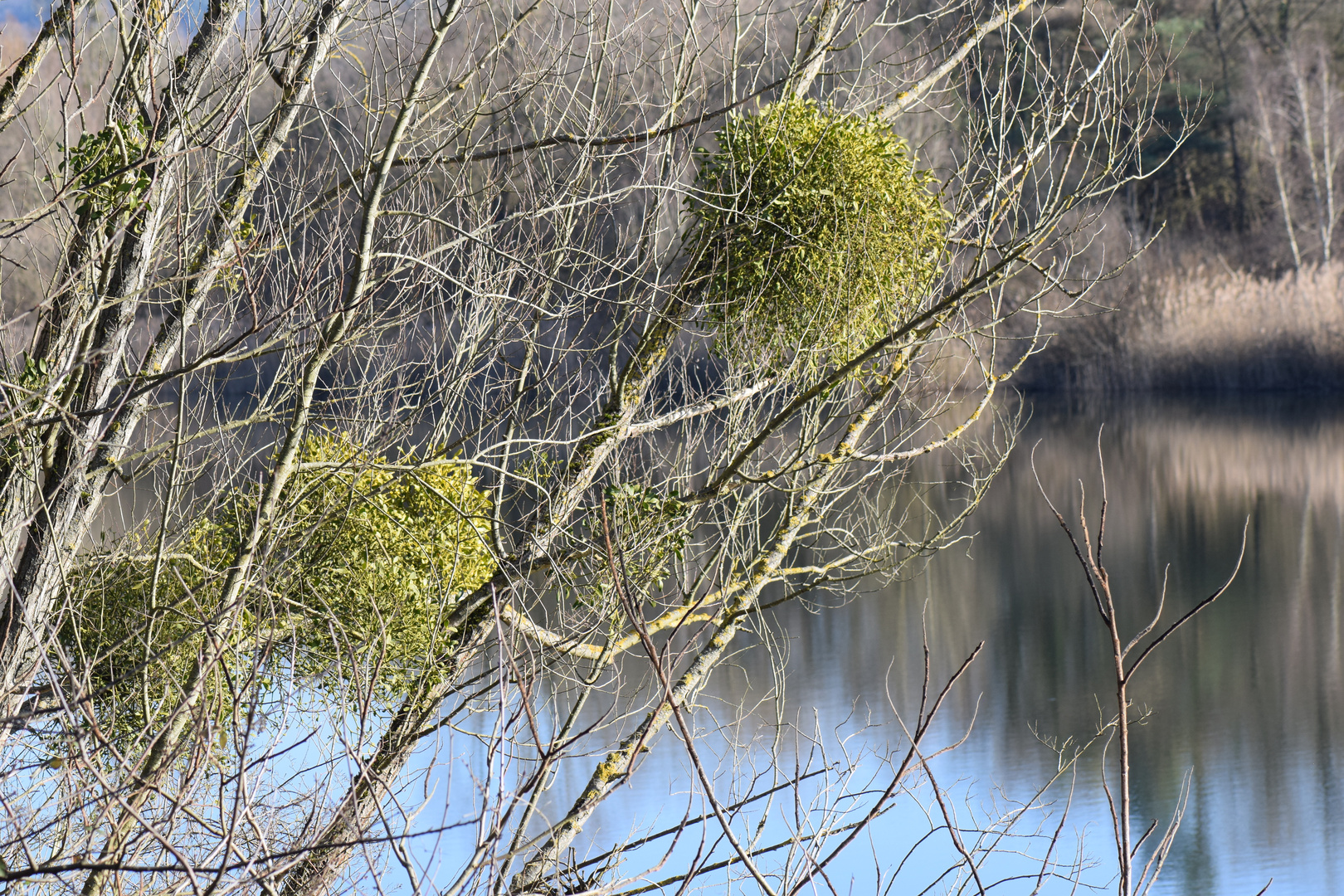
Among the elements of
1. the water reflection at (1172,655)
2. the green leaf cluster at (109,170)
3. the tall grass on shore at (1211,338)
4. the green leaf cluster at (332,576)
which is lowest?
the green leaf cluster at (332,576)

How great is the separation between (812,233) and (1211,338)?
1491cm

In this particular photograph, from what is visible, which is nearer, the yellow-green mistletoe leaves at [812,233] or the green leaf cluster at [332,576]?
the yellow-green mistletoe leaves at [812,233]

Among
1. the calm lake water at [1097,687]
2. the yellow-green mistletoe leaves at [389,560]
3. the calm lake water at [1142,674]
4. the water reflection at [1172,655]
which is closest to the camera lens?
the yellow-green mistletoe leaves at [389,560]

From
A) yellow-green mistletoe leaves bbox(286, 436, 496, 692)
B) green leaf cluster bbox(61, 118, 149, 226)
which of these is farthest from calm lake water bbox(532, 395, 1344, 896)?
green leaf cluster bbox(61, 118, 149, 226)

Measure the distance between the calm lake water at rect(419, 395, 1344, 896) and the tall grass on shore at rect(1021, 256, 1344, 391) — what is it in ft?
13.4

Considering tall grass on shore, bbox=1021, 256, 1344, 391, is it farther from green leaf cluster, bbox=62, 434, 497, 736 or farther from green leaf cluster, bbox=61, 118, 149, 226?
green leaf cluster, bbox=61, 118, 149, 226

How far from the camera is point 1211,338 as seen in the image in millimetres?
16594

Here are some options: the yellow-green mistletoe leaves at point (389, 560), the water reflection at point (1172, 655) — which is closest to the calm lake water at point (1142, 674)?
the water reflection at point (1172, 655)

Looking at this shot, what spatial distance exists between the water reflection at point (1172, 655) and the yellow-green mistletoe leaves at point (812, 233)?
6.78 feet

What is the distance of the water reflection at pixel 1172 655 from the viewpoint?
632cm

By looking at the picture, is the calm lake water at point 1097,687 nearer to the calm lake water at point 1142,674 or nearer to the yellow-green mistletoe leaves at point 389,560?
the calm lake water at point 1142,674

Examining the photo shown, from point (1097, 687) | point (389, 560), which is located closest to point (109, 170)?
point (389, 560)

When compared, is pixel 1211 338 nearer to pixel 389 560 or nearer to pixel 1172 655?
pixel 1172 655

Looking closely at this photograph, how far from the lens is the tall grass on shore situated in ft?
53.5
